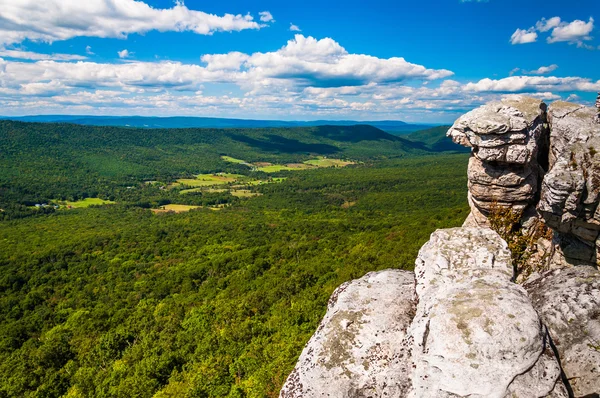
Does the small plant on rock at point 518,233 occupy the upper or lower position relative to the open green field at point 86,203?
upper

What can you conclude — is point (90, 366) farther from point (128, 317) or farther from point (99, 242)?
point (99, 242)

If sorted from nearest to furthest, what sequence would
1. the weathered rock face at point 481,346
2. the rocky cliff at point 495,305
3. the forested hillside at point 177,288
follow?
1. the weathered rock face at point 481,346
2. the rocky cliff at point 495,305
3. the forested hillside at point 177,288

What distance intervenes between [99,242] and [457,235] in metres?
109

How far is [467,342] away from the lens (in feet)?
25.4

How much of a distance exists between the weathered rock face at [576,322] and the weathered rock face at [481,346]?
86cm

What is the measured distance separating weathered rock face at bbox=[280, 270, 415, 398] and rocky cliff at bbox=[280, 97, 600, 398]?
0.09 ft

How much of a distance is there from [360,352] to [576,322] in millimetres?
5078

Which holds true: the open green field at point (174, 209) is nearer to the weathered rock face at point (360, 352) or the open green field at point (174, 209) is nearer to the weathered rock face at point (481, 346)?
the weathered rock face at point (360, 352)

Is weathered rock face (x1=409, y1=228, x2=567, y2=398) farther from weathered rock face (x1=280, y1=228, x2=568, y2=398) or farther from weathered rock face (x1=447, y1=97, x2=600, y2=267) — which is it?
weathered rock face (x1=447, y1=97, x2=600, y2=267)

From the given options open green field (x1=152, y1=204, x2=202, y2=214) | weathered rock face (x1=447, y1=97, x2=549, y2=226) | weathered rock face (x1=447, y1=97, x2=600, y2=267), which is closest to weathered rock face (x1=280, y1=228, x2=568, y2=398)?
weathered rock face (x1=447, y1=97, x2=600, y2=267)

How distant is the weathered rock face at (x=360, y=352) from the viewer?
8.88 m

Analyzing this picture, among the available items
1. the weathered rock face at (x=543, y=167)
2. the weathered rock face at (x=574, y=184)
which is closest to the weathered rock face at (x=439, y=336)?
the weathered rock face at (x=574, y=184)

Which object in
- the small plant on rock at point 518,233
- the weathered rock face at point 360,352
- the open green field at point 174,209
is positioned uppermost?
the small plant on rock at point 518,233

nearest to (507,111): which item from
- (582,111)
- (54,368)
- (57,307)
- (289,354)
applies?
(582,111)
